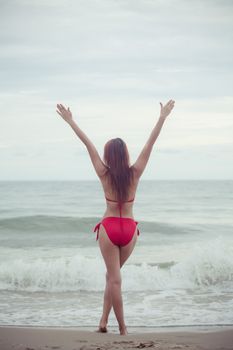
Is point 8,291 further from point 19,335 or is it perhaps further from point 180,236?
point 180,236

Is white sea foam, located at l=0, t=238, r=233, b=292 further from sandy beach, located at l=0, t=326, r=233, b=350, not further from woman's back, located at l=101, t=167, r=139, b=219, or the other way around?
Result: woman's back, located at l=101, t=167, r=139, b=219

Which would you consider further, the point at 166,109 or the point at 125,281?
the point at 125,281

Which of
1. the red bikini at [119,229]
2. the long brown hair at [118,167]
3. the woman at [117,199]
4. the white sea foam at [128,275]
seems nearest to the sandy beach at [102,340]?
the woman at [117,199]

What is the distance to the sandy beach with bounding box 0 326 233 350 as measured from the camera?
403cm

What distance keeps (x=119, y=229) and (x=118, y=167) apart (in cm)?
54

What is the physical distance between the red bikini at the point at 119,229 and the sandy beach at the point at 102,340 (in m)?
0.84

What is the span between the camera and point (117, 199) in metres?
4.40

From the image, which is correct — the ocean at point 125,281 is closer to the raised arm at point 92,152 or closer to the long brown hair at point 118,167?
the long brown hair at point 118,167

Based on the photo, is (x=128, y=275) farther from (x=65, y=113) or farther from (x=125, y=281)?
(x=65, y=113)

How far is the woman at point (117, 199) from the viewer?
14.3ft

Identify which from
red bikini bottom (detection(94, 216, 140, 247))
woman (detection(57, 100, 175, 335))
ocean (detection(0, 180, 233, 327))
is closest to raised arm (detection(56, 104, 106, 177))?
woman (detection(57, 100, 175, 335))

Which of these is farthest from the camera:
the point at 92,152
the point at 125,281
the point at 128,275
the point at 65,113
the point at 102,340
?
the point at 128,275

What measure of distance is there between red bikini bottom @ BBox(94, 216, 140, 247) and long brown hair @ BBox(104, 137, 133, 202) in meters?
0.19

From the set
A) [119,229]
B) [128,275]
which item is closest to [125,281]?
[128,275]
